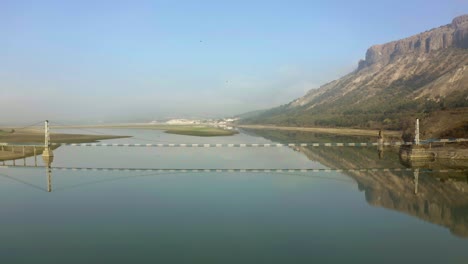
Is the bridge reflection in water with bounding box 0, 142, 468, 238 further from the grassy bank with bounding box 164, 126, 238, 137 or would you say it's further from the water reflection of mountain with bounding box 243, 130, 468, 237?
the grassy bank with bounding box 164, 126, 238, 137

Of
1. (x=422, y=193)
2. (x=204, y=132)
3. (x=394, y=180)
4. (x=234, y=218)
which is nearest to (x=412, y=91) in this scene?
(x=204, y=132)

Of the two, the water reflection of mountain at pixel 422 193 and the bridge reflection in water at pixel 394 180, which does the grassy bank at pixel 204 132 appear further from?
the water reflection of mountain at pixel 422 193

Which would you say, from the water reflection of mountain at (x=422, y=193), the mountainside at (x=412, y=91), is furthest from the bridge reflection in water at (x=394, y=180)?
the mountainside at (x=412, y=91)

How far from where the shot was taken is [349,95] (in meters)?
191

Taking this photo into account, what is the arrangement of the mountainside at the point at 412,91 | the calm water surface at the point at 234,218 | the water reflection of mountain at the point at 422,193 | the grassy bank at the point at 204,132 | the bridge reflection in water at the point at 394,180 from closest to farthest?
the calm water surface at the point at 234,218
the water reflection of mountain at the point at 422,193
the bridge reflection in water at the point at 394,180
the mountainside at the point at 412,91
the grassy bank at the point at 204,132

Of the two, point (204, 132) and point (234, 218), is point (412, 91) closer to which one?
point (204, 132)

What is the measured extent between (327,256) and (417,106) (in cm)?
11066

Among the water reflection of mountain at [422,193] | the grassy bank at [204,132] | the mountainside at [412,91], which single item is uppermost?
the mountainside at [412,91]

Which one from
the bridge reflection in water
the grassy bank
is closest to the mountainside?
the bridge reflection in water

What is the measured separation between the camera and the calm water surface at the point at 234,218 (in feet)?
45.3

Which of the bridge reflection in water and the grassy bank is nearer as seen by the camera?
the bridge reflection in water

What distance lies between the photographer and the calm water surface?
1382cm

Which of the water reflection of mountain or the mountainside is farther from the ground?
the mountainside

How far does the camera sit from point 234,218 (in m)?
18.5
